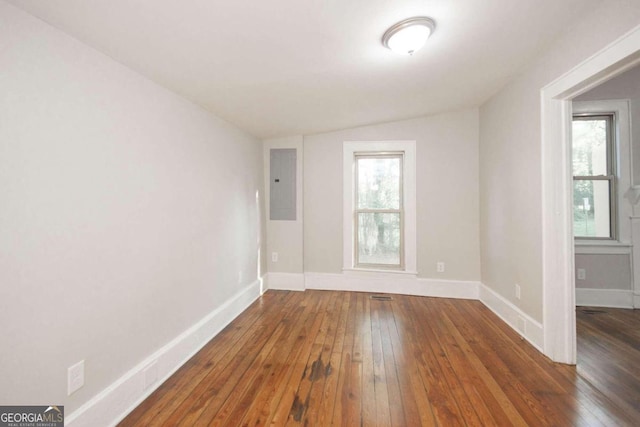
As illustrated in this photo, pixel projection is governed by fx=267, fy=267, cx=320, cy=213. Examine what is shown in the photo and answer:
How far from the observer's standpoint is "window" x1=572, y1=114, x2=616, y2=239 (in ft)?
10.3

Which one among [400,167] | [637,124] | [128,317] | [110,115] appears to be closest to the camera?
[110,115]

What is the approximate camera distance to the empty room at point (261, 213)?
4.10ft

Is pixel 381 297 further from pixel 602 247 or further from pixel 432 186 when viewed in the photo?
pixel 602 247

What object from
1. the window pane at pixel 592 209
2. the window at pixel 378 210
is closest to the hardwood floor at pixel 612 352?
the window pane at pixel 592 209

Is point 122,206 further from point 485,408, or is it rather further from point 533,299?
point 533,299

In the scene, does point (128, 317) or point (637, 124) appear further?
point (637, 124)

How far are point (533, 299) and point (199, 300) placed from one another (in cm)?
292

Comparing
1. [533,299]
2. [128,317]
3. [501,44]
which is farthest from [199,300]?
[501,44]

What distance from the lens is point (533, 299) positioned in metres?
2.32

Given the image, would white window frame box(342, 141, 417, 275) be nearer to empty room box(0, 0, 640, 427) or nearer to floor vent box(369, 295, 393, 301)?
empty room box(0, 0, 640, 427)

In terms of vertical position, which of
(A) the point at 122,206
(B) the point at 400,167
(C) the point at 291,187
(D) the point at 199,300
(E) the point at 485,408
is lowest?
(E) the point at 485,408

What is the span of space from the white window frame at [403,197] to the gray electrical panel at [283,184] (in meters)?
0.75

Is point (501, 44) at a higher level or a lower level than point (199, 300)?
higher

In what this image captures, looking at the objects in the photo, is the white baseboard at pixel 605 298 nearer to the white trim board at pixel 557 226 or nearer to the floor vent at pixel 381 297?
the white trim board at pixel 557 226
